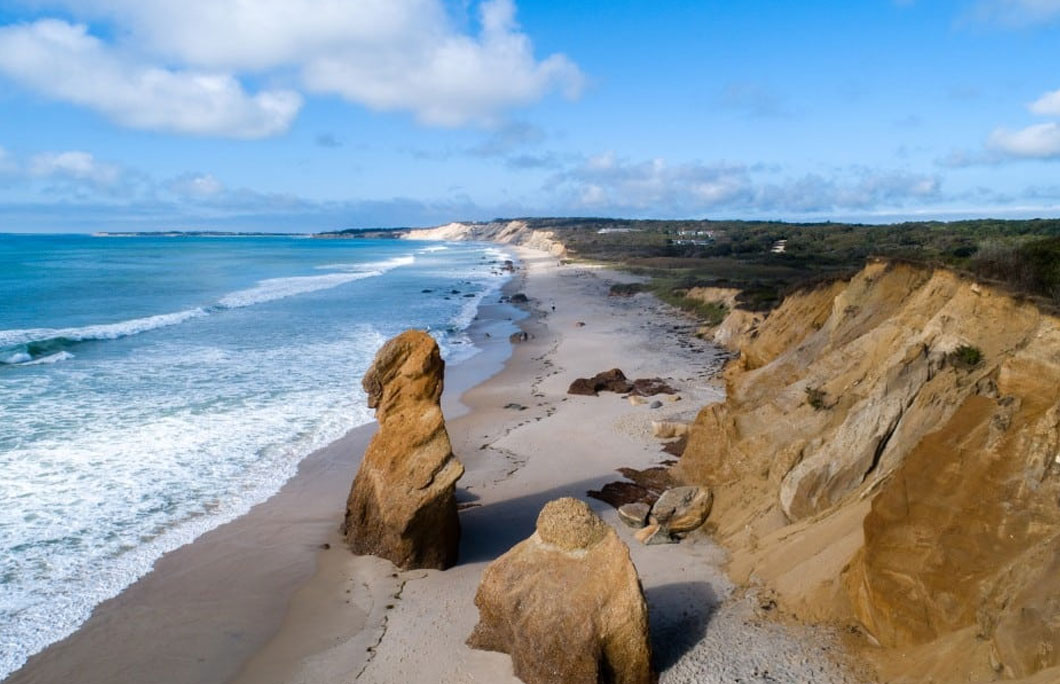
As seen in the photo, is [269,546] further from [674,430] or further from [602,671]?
[674,430]

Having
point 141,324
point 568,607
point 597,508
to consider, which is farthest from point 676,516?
point 141,324

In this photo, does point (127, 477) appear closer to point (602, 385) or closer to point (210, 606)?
point (210, 606)

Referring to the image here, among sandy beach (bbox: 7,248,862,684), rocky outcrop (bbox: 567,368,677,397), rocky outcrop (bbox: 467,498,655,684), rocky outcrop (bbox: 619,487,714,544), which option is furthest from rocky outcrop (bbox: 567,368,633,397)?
rocky outcrop (bbox: 467,498,655,684)

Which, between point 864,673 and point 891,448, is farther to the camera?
point 891,448

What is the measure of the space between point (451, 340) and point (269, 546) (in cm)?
2196

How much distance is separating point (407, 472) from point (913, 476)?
21.7 feet

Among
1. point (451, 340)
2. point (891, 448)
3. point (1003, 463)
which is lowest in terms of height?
point (451, 340)

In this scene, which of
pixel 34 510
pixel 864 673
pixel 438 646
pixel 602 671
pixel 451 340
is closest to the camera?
pixel 864 673

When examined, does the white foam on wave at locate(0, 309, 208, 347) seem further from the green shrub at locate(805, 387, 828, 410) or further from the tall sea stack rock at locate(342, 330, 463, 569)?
the green shrub at locate(805, 387, 828, 410)

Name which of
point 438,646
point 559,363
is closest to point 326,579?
point 438,646

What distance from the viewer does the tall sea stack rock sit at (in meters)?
10.5

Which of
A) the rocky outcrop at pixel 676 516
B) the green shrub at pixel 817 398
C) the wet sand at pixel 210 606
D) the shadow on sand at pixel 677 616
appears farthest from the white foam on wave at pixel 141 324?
the green shrub at pixel 817 398

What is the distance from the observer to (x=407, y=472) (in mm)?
10914

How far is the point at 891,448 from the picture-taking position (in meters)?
8.91
